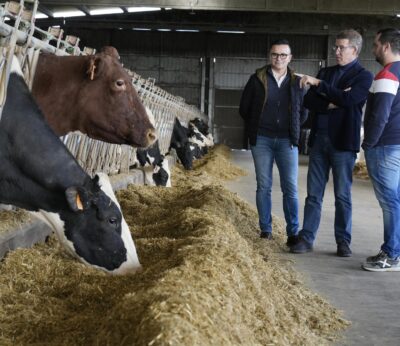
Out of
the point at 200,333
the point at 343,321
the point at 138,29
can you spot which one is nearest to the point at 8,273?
the point at 200,333

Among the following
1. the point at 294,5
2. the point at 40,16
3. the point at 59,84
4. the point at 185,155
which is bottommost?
the point at 185,155

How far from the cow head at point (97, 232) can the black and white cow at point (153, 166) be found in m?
6.07

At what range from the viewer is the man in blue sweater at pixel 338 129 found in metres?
5.74

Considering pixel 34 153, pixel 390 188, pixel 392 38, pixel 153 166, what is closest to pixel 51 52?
pixel 34 153

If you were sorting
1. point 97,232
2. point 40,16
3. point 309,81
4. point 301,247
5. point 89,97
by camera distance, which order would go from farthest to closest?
point 40,16
point 301,247
point 309,81
point 89,97
point 97,232

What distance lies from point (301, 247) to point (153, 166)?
4.52m

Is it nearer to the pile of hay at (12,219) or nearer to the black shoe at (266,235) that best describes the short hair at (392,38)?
the black shoe at (266,235)

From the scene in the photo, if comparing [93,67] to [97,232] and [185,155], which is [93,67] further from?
[185,155]

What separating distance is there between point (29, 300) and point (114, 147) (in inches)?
195

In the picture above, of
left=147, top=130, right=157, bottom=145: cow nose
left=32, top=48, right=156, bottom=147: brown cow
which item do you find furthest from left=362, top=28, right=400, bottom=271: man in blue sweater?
left=32, top=48, right=156, bottom=147: brown cow

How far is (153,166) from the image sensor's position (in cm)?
1014

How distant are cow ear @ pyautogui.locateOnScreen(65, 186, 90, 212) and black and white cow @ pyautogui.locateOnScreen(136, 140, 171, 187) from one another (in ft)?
20.7

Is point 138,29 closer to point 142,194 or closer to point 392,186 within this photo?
point 142,194

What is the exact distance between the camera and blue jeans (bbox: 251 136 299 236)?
247 inches
